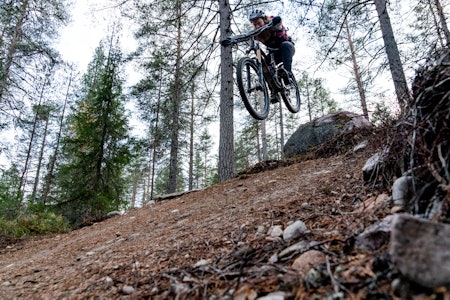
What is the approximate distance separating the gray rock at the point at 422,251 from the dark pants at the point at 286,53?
5.30 meters

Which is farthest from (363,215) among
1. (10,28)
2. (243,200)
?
(10,28)

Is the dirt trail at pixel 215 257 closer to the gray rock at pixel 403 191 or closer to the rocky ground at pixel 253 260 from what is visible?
the rocky ground at pixel 253 260

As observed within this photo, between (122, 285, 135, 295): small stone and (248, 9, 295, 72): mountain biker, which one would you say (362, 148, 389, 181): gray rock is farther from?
(248, 9, 295, 72): mountain biker

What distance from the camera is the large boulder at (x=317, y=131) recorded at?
774cm

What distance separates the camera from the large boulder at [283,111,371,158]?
25.4ft

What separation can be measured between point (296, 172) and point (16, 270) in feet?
13.2

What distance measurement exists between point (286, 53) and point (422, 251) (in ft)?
17.8

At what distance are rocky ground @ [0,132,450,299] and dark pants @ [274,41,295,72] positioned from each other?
3278 mm

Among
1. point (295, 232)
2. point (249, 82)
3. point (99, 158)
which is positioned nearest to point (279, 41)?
point (249, 82)

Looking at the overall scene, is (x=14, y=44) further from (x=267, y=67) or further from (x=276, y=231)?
(x=276, y=231)

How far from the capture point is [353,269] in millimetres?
1173

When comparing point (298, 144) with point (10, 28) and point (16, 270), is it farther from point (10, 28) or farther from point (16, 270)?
point (10, 28)

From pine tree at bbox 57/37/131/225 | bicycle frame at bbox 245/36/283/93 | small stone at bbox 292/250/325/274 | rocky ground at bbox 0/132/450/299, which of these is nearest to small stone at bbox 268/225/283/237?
rocky ground at bbox 0/132/450/299

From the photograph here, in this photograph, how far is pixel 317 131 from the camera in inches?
313
